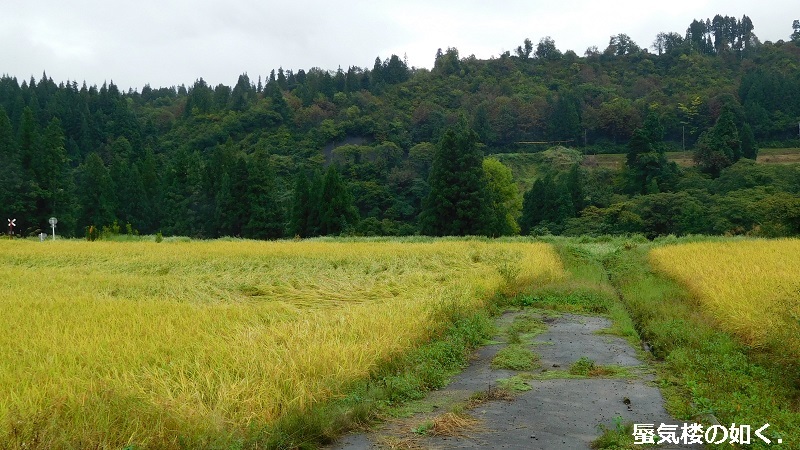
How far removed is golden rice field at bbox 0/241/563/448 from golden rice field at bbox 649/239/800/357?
3.41m

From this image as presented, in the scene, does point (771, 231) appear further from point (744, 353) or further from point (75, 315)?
point (75, 315)

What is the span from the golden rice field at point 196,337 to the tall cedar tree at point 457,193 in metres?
17.4

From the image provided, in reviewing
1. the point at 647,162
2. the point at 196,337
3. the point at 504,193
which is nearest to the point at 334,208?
the point at 504,193

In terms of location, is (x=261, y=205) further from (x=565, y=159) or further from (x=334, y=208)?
(x=565, y=159)

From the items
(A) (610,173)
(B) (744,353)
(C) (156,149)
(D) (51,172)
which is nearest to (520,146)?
(A) (610,173)

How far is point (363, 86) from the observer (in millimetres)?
98750

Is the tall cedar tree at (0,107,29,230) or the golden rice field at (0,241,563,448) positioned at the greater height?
the tall cedar tree at (0,107,29,230)

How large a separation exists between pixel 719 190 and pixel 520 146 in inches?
1296

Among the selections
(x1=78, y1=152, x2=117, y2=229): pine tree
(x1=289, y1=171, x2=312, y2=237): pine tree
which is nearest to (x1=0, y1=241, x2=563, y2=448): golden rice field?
(x1=289, y1=171, x2=312, y2=237): pine tree

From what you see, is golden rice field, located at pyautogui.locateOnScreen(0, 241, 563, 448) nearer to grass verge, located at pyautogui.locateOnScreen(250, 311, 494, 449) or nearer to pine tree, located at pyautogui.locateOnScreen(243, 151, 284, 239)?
grass verge, located at pyautogui.locateOnScreen(250, 311, 494, 449)

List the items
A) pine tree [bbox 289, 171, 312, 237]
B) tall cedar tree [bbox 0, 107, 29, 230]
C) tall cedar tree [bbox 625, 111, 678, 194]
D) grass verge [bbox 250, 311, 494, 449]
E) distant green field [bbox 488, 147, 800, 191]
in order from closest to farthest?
1. grass verge [bbox 250, 311, 494, 449]
2. pine tree [bbox 289, 171, 312, 237]
3. tall cedar tree [bbox 0, 107, 29, 230]
4. tall cedar tree [bbox 625, 111, 678, 194]
5. distant green field [bbox 488, 147, 800, 191]

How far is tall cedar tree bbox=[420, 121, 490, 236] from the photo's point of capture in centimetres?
3391

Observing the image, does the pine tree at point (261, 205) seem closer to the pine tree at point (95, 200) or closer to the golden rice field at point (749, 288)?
the pine tree at point (95, 200)

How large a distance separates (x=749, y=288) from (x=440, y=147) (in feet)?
85.0
